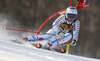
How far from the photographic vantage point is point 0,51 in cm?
178

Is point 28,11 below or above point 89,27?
above

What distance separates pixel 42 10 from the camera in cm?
529

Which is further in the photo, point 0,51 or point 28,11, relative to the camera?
point 28,11

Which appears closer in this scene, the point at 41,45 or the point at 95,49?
the point at 41,45

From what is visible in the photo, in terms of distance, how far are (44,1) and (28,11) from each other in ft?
2.05

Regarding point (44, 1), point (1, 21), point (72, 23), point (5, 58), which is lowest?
point (5, 58)

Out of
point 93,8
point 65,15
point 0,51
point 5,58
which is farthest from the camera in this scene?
point 93,8

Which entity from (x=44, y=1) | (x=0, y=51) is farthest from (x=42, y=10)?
(x=0, y=51)

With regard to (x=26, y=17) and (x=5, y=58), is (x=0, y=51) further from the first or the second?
(x=26, y=17)

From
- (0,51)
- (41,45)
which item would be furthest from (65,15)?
(0,51)

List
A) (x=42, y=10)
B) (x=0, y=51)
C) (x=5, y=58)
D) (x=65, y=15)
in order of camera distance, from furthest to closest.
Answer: (x=42, y=10) < (x=65, y=15) < (x=0, y=51) < (x=5, y=58)

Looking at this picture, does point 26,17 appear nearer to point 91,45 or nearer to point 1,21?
point 1,21

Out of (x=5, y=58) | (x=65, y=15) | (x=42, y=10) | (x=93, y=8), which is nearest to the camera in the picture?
(x=5, y=58)

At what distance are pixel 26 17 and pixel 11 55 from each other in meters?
3.82
